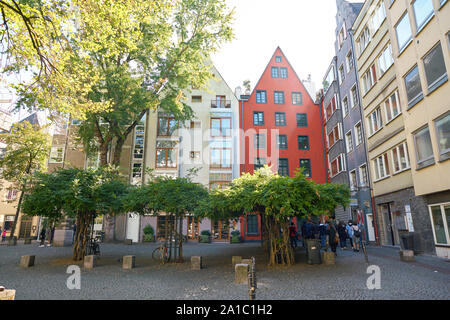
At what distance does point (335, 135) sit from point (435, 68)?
51.1 feet

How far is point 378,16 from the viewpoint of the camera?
19922mm

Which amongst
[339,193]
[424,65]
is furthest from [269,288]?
[424,65]

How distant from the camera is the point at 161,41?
22672 millimetres

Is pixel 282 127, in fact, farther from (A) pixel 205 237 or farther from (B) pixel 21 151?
(B) pixel 21 151

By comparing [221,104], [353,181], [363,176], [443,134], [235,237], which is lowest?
[235,237]

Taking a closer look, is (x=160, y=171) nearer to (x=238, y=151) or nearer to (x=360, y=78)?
(x=238, y=151)

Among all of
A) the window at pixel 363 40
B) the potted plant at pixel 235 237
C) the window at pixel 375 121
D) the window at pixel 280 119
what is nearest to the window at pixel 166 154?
the potted plant at pixel 235 237

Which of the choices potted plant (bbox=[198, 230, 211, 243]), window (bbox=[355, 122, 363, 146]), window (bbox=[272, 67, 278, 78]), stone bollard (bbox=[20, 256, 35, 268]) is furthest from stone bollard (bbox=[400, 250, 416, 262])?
window (bbox=[272, 67, 278, 78])

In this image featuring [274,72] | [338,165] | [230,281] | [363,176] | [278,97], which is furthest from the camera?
[274,72]

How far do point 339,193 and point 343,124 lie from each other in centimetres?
1639

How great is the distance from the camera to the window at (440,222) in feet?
43.1

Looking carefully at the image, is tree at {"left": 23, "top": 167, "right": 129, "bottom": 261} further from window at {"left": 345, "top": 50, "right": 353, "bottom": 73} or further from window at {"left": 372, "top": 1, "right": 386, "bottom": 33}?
window at {"left": 345, "top": 50, "right": 353, "bottom": 73}

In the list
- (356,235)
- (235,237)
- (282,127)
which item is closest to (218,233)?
(235,237)

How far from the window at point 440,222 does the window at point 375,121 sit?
24.8 feet
